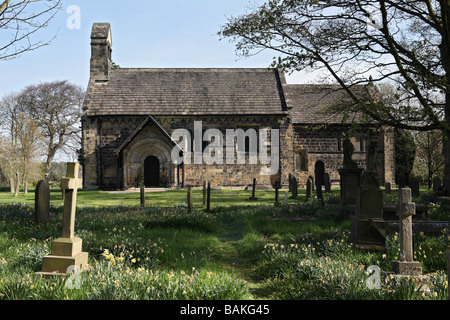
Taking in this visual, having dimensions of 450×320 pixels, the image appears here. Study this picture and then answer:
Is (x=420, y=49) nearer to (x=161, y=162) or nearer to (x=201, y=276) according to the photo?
(x=201, y=276)

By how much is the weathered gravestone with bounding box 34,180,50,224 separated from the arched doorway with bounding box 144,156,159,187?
51.8 feet

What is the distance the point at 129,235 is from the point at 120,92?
67.1 feet

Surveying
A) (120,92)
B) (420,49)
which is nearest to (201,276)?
(420,49)

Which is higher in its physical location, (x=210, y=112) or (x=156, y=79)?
(x=156, y=79)

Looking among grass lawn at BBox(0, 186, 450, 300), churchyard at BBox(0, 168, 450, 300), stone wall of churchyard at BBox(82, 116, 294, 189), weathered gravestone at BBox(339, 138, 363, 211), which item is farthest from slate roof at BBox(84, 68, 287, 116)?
churchyard at BBox(0, 168, 450, 300)

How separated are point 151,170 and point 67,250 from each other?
20.2 m

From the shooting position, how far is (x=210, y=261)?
606 centimetres

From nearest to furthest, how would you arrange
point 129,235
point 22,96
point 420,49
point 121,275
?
point 121,275, point 129,235, point 420,49, point 22,96

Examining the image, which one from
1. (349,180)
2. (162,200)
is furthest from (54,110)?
(349,180)

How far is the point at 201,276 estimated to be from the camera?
182 inches

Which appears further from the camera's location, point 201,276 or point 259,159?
point 259,159

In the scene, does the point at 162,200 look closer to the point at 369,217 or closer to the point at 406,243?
the point at 369,217

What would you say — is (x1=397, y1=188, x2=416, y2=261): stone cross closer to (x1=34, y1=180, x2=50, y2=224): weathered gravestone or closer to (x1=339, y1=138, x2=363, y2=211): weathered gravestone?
(x1=339, y1=138, x2=363, y2=211): weathered gravestone
